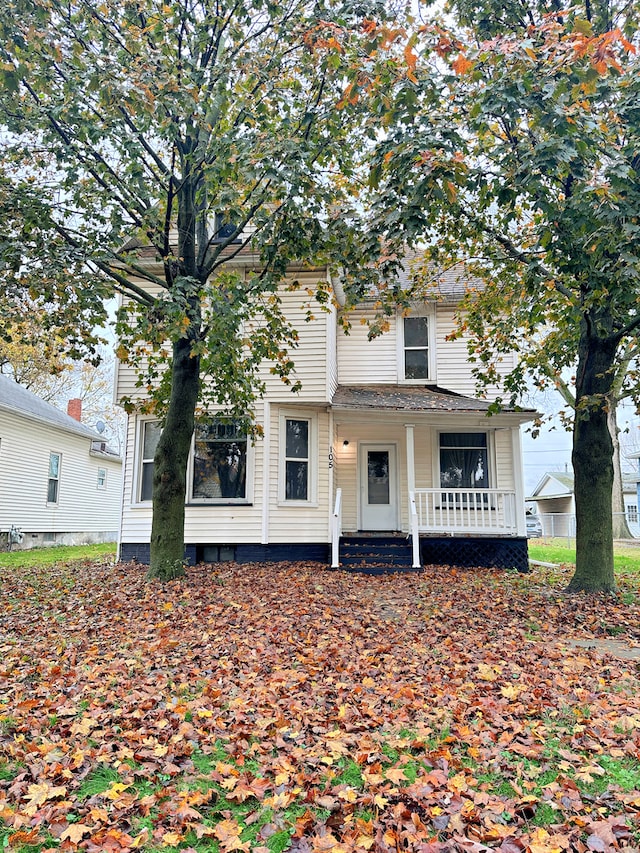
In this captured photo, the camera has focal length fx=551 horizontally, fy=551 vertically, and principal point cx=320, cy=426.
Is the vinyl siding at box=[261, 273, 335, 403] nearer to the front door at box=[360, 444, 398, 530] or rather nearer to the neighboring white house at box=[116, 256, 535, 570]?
the neighboring white house at box=[116, 256, 535, 570]

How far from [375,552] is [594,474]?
15.5 ft

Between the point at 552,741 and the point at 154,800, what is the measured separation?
2.38 metres

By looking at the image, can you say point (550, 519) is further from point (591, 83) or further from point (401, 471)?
point (591, 83)

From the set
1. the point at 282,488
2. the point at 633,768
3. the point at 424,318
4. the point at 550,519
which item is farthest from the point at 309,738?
the point at 550,519

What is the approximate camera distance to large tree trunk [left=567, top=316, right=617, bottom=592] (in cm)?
802

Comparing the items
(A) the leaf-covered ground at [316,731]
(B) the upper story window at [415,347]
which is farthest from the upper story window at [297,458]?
(A) the leaf-covered ground at [316,731]

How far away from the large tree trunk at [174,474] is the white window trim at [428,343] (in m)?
6.59

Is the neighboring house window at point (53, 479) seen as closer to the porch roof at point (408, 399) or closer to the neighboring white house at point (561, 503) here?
the porch roof at point (408, 399)

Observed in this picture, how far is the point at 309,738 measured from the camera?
3.47 meters

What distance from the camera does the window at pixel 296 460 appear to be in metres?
12.0

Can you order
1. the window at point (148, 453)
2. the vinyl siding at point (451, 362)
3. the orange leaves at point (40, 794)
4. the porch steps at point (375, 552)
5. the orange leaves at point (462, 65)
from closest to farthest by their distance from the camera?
1. the orange leaves at point (40, 794)
2. the orange leaves at point (462, 65)
3. the porch steps at point (375, 552)
4. the window at point (148, 453)
5. the vinyl siding at point (451, 362)

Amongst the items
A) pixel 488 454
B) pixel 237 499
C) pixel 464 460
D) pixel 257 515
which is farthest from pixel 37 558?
pixel 488 454

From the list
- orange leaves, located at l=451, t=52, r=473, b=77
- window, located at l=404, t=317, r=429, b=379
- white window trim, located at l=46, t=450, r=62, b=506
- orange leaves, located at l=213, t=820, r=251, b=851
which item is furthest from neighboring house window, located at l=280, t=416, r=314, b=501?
white window trim, located at l=46, t=450, r=62, b=506

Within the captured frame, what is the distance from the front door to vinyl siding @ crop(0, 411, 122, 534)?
26.4 ft
